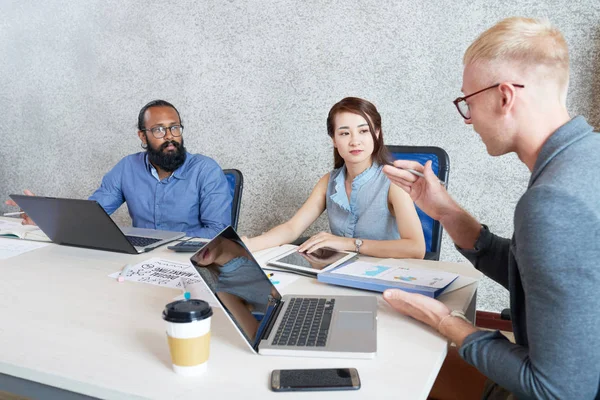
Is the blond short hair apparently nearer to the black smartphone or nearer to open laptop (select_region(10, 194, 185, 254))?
the black smartphone

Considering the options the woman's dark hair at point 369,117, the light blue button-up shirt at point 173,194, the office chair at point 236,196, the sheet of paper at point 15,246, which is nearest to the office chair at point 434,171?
the woman's dark hair at point 369,117

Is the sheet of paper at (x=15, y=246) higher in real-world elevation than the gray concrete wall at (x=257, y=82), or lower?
lower

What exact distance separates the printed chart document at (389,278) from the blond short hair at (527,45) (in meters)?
0.53

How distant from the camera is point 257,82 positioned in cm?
298

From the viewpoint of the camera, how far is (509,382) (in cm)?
82

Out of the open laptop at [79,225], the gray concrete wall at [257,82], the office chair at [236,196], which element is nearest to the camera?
the open laptop at [79,225]

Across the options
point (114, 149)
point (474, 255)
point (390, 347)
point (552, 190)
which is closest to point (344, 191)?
point (474, 255)

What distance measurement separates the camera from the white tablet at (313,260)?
4.50 feet

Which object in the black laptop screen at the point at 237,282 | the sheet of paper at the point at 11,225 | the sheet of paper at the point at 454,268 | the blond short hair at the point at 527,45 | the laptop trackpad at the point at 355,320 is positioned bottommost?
the sheet of paper at the point at 11,225

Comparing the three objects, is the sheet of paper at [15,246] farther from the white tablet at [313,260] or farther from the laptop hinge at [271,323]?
the laptop hinge at [271,323]

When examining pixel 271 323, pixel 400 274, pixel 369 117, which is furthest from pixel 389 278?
A: pixel 369 117

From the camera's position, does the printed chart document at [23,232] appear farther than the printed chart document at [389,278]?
Yes

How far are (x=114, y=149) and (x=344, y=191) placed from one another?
2.09 meters

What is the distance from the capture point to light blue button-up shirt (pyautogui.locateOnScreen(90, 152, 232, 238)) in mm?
2277
